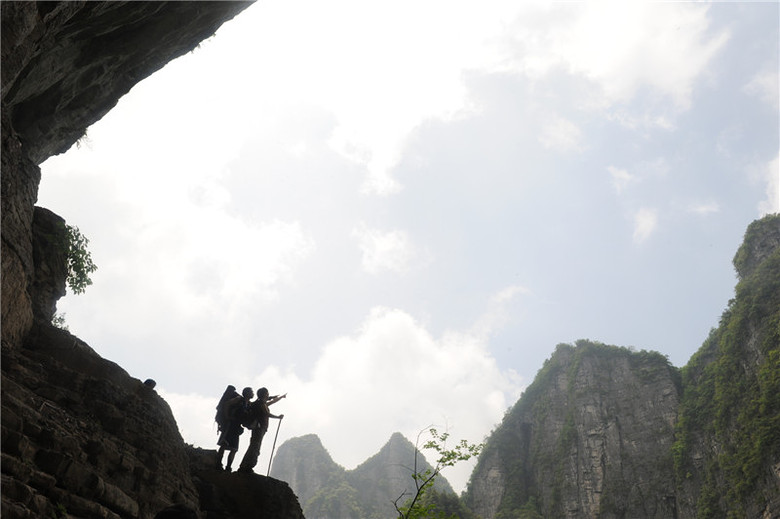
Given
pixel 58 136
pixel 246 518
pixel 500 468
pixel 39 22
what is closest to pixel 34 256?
pixel 58 136

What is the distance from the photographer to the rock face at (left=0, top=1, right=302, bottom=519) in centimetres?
695

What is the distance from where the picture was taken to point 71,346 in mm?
10406

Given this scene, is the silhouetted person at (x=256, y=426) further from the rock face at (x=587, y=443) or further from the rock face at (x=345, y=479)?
the rock face at (x=345, y=479)

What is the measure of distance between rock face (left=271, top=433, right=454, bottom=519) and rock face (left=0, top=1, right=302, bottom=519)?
95647mm

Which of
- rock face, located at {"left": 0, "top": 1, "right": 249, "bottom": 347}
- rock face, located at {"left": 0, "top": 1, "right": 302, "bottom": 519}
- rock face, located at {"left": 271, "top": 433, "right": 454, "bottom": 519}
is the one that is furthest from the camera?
rock face, located at {"left": 271, "top": 433, "right": 454, "bottom": 519}

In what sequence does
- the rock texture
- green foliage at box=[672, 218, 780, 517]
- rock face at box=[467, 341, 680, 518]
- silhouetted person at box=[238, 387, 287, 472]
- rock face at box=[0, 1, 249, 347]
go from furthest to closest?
rock face at box=[467, 341, 680, 518] → green foliage at box=[672, 218, 780, 517] → silhouetted person at box=[238, 387, 287, 472] → the rock texture → rock face at box=[0, 1, 249, 347]

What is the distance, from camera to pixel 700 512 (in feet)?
164

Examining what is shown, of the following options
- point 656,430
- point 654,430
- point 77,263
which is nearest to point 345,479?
point 654,430

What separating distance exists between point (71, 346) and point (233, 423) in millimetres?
3670

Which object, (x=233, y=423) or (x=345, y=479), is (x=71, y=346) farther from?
(x=345, y=479)

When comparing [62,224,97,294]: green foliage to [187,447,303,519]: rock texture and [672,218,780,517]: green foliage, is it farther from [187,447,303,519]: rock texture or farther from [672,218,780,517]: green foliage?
[672,218,780,517]: green foliage

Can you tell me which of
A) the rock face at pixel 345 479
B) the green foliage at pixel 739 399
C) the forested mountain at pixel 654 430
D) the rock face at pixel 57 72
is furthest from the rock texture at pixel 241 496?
the rock face at pixel 345 479

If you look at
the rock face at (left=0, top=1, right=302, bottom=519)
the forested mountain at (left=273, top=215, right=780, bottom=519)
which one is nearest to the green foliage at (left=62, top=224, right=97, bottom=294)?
the rock face at (left=0, top=1, right=302, bottom=519)

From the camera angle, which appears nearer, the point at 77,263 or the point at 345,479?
the point at 77,263
